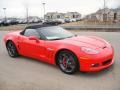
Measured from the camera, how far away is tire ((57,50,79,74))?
5.39m

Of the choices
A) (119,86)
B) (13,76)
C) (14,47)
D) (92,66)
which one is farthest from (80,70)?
(14,47)

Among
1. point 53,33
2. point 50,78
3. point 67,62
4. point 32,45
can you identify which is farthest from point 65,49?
point 32,45

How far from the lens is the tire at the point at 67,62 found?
539cm

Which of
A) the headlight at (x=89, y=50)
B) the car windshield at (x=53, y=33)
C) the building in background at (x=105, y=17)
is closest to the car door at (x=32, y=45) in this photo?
the car windshield at (x=53, y=33)

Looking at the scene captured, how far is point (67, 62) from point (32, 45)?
153 centimetres

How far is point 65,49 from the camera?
560 cm

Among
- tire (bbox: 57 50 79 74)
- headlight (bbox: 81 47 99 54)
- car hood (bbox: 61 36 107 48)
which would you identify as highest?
car hood (bbox: 61 36 107 48)

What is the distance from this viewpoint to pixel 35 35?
22.0 ft

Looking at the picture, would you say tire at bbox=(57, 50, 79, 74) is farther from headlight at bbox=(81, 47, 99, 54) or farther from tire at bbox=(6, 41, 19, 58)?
tire at bbox=(6, 41, 19, 58)

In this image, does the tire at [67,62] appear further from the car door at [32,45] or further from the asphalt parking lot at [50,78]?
the car door at [32,45]

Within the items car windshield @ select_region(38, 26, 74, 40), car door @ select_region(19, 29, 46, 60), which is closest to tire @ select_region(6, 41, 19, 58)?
car door @ select_region(19, 29, 46, 60)

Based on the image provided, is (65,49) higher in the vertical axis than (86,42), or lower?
lower

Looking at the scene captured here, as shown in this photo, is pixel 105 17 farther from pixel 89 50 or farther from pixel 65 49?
pixel 89 50

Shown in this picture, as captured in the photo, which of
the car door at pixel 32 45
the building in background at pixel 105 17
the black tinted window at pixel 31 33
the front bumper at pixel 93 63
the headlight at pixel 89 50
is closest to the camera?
the front bumper at pixel 93 63
